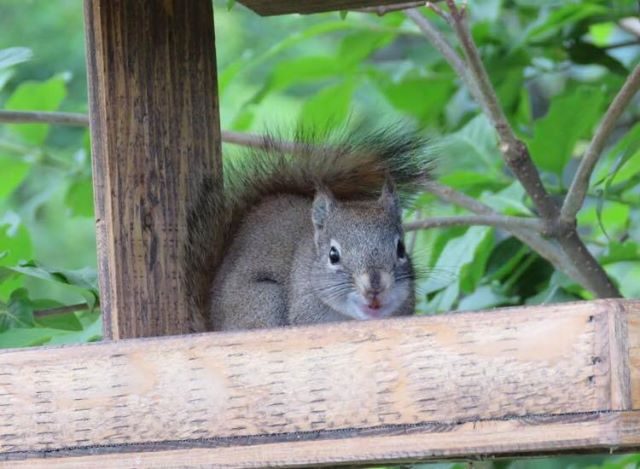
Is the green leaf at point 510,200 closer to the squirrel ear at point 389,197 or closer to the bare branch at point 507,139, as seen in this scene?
the bare branch at point 507,139

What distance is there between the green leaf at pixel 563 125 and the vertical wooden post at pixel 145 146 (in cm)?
75

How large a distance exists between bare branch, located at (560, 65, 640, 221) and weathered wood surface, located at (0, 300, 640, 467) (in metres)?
0.82

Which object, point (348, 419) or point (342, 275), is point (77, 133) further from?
point (348, 419)

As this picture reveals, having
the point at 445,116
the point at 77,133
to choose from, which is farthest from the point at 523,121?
the point at 77,133

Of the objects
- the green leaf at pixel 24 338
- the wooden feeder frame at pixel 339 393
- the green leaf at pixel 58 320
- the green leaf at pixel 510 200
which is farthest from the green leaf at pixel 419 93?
the wooden feeder frame at pixel 339 393

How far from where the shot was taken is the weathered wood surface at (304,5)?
2398 millimetres

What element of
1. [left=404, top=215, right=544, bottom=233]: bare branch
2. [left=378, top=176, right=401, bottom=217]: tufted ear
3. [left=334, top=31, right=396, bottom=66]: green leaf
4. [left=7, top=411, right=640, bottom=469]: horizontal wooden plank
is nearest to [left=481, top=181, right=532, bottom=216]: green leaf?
[left=404, top=215, right=544, bottom=233]: bare branch

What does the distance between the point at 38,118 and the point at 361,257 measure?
0.70 meters

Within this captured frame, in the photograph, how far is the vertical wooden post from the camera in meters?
2.16

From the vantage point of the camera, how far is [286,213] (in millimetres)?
2592

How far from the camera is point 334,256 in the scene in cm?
243

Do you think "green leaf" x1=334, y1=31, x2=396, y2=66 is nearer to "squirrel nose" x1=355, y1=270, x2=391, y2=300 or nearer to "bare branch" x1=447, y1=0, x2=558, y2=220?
"bare branch" x1=447, y1=0, x2=558, y2=220

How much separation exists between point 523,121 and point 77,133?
Answer: 4.17 m

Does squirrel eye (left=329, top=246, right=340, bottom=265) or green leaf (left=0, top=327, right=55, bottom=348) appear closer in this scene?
green leaf (left=0, top=327, right=55, bottom=348)
